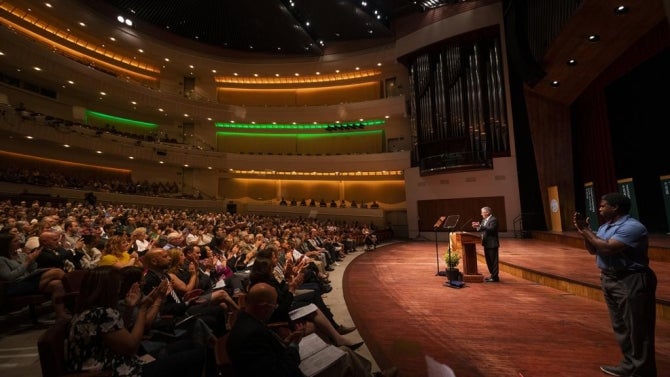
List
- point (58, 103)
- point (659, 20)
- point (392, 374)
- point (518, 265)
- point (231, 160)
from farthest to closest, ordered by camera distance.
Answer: point (231, 160), point (58, 103), point (659, 20), point (518, 265), point (392, 374)

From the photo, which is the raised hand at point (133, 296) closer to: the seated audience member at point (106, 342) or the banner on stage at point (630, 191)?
the seated audience member at point (106, 342)

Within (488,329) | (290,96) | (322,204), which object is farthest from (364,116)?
(488,329)

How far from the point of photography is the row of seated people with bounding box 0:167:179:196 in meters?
10.9

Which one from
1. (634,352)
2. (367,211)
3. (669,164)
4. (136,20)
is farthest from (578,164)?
(136,20)

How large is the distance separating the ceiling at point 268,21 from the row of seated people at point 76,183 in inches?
288

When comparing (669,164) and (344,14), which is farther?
(344,14)

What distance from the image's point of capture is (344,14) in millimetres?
15484

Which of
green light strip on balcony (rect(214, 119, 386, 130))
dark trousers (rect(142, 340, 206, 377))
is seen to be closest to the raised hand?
dark trousers (rect(142, 340, 206, 377))

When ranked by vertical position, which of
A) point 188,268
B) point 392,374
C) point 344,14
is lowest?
point 392,374

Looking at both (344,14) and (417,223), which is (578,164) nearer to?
(417,223)

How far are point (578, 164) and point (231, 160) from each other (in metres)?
15.3

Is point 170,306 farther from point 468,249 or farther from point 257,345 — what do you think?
point 468,249

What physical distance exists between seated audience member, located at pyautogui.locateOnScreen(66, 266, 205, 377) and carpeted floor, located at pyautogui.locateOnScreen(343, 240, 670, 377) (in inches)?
59.8

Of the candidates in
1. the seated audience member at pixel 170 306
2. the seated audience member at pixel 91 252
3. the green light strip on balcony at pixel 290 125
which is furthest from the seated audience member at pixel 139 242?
the green light strip on balcony at pixel 290 125
